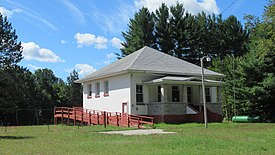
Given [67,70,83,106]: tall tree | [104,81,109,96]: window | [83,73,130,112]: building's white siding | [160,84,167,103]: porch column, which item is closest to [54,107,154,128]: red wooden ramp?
[83,73,130,112]: building's white siding

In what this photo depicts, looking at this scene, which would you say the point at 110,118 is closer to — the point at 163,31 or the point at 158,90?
the point at 158,90

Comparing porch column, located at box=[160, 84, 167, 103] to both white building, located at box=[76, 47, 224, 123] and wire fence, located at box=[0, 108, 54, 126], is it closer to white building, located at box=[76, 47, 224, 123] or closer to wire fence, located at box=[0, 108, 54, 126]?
white building, located at box=[76, 47, 224, 123]

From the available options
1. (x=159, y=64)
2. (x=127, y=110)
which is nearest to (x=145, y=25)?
(x=159, y=64)

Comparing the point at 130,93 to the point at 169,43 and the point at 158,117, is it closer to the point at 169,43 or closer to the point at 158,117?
the point at 158,117

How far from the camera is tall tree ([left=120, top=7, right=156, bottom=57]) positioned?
5316 centimetres

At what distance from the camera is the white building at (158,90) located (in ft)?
92.7

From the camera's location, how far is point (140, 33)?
5378 centimetres

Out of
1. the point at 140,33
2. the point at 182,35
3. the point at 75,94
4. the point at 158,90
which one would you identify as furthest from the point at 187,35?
the point at 158,90

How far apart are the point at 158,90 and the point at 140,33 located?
80.9 feet

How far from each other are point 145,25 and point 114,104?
25.0 metres

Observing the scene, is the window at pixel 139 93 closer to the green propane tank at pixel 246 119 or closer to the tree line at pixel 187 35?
the green propane tank at pixel 246 119

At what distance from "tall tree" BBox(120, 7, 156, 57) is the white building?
63.0ft

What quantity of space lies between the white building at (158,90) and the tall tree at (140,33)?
19214mm

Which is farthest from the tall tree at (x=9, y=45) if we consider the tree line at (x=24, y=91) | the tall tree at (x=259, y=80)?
the tall tree at (x=259, y=80)
